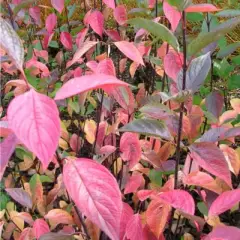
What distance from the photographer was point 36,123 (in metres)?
0.54

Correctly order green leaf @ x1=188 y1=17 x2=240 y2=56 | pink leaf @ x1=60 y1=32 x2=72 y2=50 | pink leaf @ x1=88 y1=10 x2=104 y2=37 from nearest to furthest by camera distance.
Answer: green leaf @ x1=188 y1=17 x2=240 y2=56
pink leaf @ x1=88 y1=10 x2=104 y2=37
pink leaf @ x1=60 y1=32 x2=72 y2=50

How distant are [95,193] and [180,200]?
0.69ft

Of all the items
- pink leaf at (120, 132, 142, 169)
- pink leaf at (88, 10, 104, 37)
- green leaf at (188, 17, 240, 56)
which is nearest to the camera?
green leaf at (188, 17, 240, 56)

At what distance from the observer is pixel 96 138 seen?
1309 millimetres

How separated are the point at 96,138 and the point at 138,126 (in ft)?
1.64

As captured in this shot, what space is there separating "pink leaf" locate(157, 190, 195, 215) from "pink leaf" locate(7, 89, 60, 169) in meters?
0.30

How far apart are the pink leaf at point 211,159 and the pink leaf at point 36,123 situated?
33 cm

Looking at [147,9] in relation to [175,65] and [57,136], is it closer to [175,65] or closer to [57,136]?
[175,65]

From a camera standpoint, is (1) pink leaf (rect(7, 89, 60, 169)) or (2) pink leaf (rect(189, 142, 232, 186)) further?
(2) pink leaf (rect(189, 142, 232, 186))

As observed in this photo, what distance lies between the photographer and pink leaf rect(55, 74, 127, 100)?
0.55 metres

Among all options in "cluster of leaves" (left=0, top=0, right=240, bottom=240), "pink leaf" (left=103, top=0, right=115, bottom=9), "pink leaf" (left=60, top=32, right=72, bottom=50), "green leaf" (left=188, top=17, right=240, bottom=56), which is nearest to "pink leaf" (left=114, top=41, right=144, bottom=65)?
"cluster of leaves" (left=0, top=0, right=240, bottom=240)

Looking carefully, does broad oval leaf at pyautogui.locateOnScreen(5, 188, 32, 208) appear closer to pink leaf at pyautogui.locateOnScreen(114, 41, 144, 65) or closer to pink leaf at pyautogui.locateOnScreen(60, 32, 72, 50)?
pink leaf at pyautogui.locateOnScreen(114, 41, 144, 65)

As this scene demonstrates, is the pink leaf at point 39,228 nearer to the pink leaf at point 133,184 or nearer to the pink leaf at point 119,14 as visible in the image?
the pink leaf at point 133,184

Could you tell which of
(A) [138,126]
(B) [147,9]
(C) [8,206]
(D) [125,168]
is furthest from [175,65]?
(C) [8,206]
